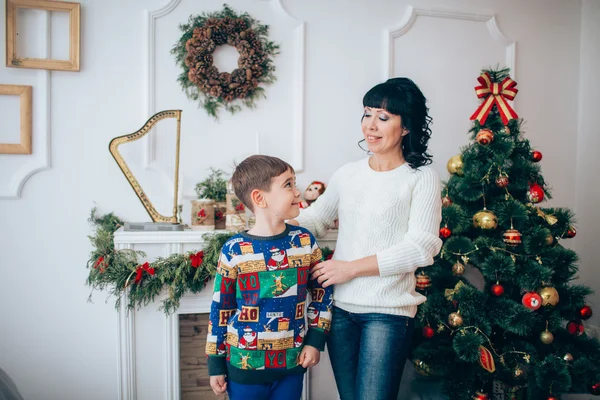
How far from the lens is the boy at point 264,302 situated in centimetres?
139

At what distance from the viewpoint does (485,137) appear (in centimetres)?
213

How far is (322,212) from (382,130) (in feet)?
1.31

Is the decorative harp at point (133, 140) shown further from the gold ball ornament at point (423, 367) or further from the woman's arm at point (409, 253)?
the gold ball ornament at point (423, 367)

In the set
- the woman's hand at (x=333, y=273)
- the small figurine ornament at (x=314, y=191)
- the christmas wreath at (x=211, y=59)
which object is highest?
the christmas wreath at (x=211, y=59)

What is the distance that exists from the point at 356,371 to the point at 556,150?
7.04 feet

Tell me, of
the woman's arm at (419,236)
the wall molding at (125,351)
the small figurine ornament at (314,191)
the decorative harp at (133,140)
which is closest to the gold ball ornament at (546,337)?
the woman's arm at (419,236)

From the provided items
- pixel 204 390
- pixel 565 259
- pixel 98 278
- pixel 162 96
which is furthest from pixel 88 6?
pixel 565 259

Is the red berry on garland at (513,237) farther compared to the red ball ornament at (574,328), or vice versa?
the red ball ornament at (574,328)

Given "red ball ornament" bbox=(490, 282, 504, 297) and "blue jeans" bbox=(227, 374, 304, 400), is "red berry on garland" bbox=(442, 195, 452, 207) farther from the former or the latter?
"blue jeans" bbox=(227, 374, 304, 400)

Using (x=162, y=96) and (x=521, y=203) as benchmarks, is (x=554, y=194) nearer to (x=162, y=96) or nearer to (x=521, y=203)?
(x=521, y=203)

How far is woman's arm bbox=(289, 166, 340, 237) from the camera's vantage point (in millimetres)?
1740

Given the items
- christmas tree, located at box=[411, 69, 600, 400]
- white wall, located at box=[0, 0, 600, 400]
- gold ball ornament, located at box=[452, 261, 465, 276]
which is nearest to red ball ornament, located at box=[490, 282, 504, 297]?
christmas tree, located at box=[411, 69, 600, 400]

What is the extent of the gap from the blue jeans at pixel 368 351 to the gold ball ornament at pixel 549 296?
85 centimetres

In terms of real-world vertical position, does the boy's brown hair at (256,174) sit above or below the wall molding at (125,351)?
above
